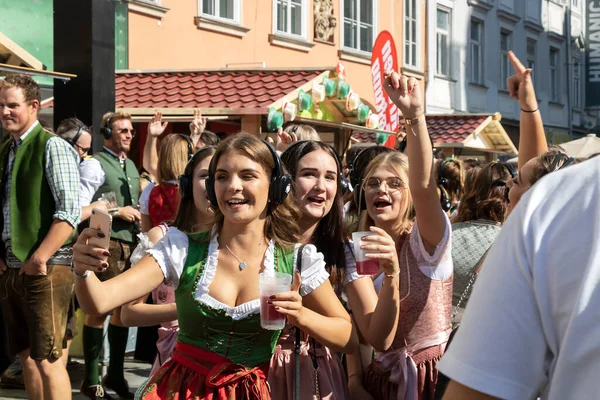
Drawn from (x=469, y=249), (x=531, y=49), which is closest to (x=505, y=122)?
(x=531, y=49)

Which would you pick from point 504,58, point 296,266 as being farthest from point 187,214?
point 504,58

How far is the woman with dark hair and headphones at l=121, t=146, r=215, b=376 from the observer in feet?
12.6

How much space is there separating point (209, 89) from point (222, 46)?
16.7 feet

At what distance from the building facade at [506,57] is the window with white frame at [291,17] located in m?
6.25

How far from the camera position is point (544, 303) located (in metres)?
1.20

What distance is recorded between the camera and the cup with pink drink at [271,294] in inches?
111

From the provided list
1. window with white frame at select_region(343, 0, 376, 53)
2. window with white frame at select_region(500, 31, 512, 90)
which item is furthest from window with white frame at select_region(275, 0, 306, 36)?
window with white frame at select_region(500, 31, 512, 90)

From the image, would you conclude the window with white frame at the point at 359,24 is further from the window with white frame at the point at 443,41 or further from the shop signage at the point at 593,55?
the shop signage at the point at 593,55

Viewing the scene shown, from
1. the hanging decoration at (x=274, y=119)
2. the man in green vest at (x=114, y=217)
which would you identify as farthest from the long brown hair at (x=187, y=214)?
the hanging decoration at (x=274, y=119)

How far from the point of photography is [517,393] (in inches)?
47.9

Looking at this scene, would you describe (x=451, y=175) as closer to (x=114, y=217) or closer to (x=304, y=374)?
(x=114, y=217)

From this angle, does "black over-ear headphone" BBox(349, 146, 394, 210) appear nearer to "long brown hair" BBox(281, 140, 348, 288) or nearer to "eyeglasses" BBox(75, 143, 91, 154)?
"long brown hair" BBox(281, 140, 348, 288)

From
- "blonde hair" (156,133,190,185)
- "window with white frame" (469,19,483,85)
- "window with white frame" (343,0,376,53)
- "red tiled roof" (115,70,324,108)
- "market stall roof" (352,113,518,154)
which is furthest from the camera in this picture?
"window with white frame" (469,19,483,85)

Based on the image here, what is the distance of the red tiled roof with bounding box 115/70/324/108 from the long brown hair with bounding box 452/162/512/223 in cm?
616
